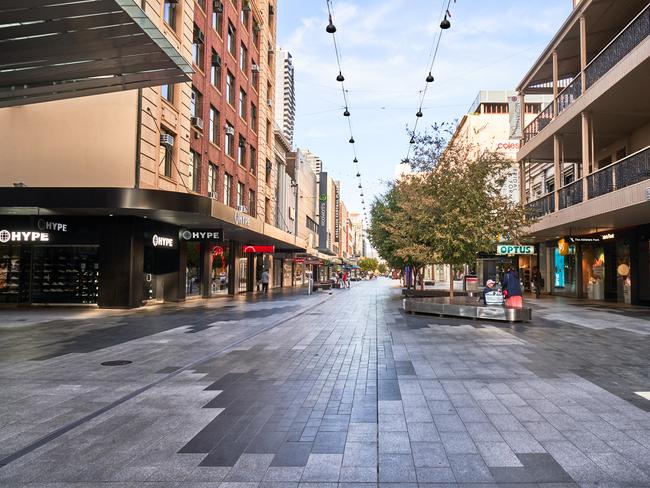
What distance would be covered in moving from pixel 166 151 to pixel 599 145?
2211cm

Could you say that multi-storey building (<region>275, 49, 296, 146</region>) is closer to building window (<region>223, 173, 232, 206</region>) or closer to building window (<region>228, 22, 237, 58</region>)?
building window (<region>228, 22, 237, 58</region>)

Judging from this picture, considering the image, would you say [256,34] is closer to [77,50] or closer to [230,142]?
[230,142]

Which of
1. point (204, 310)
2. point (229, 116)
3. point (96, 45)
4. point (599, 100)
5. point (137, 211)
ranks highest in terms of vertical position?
point (229, 116)

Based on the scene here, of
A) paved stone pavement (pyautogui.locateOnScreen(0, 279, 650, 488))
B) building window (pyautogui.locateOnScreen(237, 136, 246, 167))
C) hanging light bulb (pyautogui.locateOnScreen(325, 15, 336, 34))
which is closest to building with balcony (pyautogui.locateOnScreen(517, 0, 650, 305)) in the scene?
paved stone pavement (pyautogui.locateOnScreen(0, 279, 650, 488))

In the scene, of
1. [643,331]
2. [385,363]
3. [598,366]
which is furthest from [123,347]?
[643,331]

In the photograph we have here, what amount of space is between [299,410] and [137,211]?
45.6 ft

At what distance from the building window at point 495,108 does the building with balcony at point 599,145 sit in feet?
124

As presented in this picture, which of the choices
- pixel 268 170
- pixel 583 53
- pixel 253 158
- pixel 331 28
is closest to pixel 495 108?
pixel 268 170

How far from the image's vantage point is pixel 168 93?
2162 centimetres

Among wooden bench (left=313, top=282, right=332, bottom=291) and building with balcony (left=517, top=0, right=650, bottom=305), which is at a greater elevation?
building with balcony (left=517, top=0, right=650, bottom=305)

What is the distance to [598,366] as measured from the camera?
8.42m

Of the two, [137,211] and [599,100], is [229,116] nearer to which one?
[137,211]

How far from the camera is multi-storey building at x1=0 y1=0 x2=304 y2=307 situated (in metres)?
17.5

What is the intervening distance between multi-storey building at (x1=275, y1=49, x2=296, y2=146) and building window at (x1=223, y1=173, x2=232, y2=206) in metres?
103
